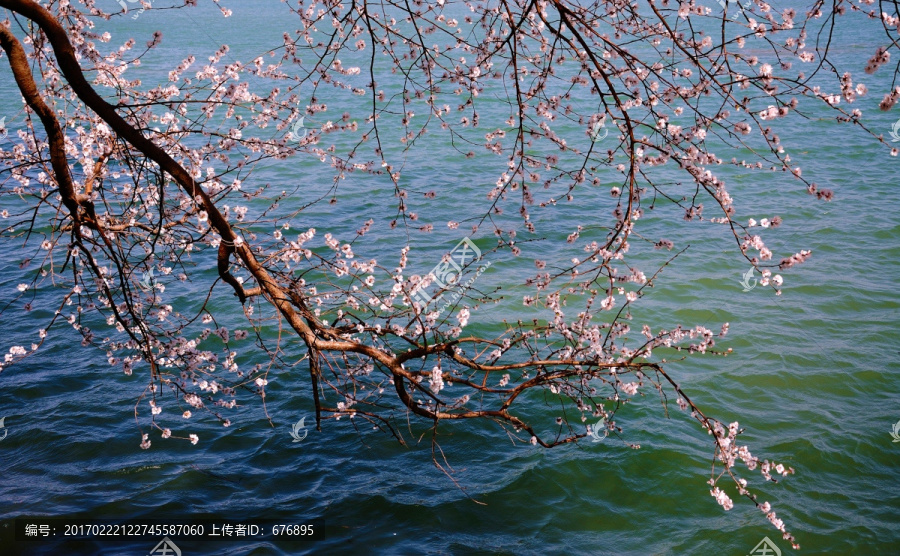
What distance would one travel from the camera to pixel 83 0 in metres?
5.77

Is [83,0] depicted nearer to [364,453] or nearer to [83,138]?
[83,138]

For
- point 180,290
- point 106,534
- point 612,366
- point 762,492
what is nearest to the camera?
point 612,366

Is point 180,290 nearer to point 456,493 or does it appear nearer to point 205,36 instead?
point 456,493

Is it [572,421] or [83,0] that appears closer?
[83,0]

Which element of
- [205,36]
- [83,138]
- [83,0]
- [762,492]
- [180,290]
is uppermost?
[205,36]

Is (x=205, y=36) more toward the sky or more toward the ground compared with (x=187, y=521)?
more toward the sky

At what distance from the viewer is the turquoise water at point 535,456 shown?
21.6 feet

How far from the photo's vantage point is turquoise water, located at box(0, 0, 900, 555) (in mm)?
6574

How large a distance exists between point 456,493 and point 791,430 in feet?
13.0

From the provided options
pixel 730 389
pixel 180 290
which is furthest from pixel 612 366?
pixel 180 290

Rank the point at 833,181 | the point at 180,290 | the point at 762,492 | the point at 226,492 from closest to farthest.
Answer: the point at 226,492 → the point at 762,492 → the point at 180,290 → the point at 833,181

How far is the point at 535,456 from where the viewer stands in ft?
25.2

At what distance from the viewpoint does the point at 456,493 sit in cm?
697

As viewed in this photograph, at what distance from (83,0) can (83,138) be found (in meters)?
1.14
